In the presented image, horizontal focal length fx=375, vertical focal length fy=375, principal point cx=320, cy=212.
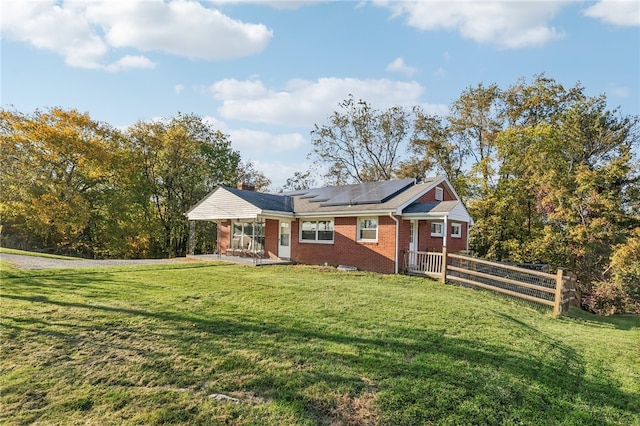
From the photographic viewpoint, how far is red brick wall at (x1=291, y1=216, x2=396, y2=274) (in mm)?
→ 14930

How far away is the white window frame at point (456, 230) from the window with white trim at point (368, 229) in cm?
443

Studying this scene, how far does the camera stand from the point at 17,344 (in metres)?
5.04

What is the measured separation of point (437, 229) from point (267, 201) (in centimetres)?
814

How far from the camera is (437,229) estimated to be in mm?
16859

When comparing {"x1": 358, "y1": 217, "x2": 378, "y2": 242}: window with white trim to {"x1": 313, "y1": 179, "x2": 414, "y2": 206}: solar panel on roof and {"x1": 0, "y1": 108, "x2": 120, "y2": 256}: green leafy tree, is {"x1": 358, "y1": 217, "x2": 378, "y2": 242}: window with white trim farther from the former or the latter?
{"x1": 0, "y1": 108, "x2": 120, "y2": 256}: green leafy tree

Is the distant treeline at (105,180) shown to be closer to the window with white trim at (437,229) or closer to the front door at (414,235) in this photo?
the front door at (414,235)

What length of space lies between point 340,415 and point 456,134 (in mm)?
27414

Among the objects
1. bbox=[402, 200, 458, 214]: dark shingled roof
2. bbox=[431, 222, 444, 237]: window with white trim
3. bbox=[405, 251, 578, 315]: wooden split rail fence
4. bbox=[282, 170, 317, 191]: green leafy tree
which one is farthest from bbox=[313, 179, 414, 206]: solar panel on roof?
bbox=[282, 170, 317, 191]: green leafy tree

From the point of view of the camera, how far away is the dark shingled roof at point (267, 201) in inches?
688

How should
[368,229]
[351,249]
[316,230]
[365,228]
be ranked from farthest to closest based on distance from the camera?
[316,230] → [351,249] → [365,228] → [368,229]

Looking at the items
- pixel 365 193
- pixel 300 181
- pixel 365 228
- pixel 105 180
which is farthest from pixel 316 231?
pixel 300 181

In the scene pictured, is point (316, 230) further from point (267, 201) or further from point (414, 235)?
point (414, 235)

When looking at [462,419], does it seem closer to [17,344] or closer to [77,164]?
[17,344]

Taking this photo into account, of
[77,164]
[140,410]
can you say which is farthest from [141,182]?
[140,410]
